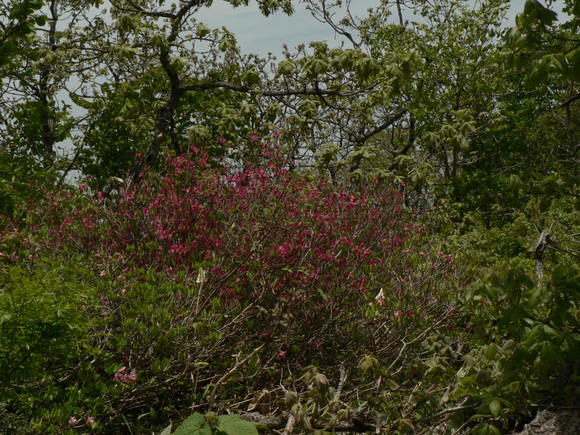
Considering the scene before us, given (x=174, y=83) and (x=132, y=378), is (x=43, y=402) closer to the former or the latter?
(x=132, y=378)

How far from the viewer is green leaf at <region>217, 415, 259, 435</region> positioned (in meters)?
3.41

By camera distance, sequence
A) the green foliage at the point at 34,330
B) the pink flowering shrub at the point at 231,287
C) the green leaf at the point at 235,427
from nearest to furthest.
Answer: the green leaf at the point at 235,427
the green foliage at the point at 34,330
the pink flowering shrub at the point at 231,287

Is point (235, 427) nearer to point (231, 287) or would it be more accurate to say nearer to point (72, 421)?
point (72, 421)

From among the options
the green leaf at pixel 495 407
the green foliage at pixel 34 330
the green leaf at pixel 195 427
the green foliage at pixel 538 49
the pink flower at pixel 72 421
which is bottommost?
the pink flower at pixel 72 421

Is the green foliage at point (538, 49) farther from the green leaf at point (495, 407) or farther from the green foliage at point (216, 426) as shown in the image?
the green foliage at point (216, 426)

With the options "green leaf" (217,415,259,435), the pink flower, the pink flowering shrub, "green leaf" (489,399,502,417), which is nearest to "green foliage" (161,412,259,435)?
"green leaf" (217,415,259,435)

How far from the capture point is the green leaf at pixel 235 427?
134 inches

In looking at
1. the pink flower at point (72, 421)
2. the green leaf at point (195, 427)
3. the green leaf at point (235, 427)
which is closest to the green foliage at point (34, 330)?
the pink flower at point (72, 421)

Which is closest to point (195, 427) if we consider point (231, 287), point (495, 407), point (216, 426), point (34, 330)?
point (216, 426)

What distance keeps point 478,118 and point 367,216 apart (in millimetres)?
8274

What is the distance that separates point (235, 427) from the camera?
135 inches

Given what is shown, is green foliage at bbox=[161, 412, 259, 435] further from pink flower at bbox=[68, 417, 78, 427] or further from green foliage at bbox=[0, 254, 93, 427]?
green foliage at bbox=[0, 254, 93, 427]

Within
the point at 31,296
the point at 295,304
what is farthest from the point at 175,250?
the point at 31,296

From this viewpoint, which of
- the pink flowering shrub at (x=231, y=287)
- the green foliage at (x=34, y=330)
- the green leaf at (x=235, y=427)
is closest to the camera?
the green leaf at (x=235, y=427)
